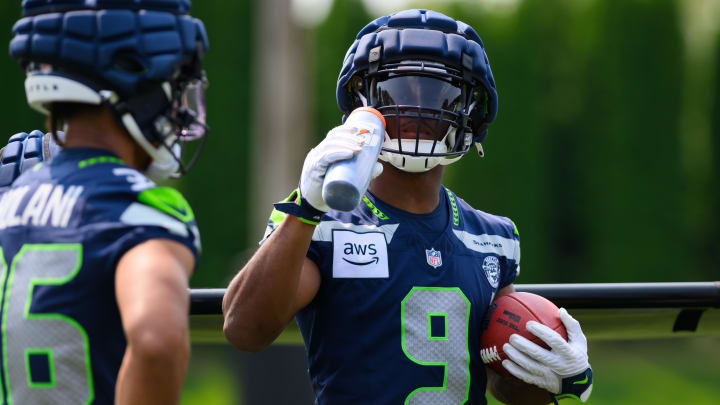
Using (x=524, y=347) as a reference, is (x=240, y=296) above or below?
above

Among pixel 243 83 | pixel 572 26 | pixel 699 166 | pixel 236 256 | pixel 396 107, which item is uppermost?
pixel 396 107

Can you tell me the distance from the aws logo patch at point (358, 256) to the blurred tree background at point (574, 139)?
29.1ft

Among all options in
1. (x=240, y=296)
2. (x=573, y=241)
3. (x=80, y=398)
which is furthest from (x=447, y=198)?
(x=573, y=241)

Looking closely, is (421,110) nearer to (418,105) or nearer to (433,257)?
(418,105)

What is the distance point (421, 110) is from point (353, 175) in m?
0.58

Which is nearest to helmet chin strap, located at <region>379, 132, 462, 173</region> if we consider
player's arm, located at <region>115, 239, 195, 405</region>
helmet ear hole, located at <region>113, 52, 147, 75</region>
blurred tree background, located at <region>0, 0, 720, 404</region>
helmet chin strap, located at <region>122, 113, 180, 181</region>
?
helmet chin strap, located at <region>122, 113, 180, 181</region>

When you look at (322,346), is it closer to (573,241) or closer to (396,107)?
(396,107)

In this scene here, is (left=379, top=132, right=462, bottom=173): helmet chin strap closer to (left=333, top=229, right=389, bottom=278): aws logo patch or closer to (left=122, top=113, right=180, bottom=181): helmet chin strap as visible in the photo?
(left=333, top=229, right=389, bottom=278): aws logo patch

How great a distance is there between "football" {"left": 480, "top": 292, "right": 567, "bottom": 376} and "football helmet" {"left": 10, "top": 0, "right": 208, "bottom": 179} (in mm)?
1192

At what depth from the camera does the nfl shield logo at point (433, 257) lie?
288 centimetres

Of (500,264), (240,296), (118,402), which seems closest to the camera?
(118,402)

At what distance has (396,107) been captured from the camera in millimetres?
2896

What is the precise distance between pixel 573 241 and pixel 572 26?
3.01 meters

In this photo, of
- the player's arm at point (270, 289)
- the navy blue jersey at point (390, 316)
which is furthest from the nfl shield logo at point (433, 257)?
the player's arm at point (270, 289)
